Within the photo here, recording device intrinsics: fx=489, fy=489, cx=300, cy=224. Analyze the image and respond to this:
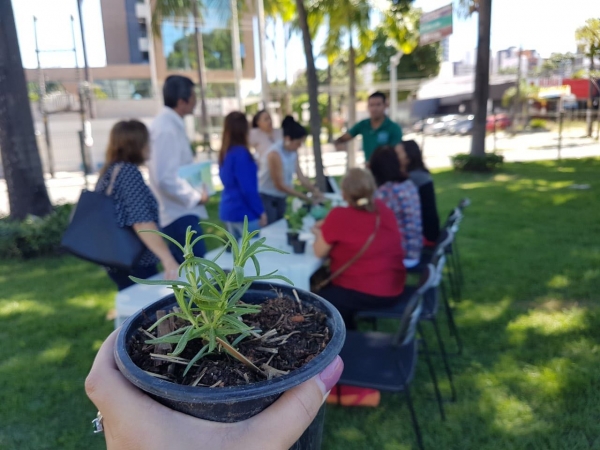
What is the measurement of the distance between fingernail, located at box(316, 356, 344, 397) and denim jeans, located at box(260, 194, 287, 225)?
3.91 m

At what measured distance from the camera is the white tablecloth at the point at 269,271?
2.58 m

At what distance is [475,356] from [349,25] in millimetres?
11459

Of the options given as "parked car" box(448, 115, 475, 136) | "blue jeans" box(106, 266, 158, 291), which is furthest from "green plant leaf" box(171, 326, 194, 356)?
"parked car" box(448, 115, 475, 136)

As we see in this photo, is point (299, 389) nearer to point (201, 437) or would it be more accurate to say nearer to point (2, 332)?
point (201, 437)

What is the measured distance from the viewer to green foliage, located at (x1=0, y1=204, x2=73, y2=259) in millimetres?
5945

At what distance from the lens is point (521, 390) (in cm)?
288

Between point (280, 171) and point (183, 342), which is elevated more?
point (183, 342)

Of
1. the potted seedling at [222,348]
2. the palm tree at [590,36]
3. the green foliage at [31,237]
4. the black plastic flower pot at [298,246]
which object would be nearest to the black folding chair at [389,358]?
the black plastic flower pot at [298,246]

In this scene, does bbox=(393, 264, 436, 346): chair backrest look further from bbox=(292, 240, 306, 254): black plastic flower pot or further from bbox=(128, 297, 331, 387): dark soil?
bbox=(128, 297, 331, 387): dark soil

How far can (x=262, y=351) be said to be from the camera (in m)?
0.88

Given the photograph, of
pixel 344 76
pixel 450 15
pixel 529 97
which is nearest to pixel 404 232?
pixel 450 15

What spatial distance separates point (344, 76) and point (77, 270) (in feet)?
177

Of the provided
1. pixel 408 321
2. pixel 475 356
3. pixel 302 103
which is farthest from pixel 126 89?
pixel 408 321

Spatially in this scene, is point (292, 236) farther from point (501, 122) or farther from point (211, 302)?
point (501, 122)
